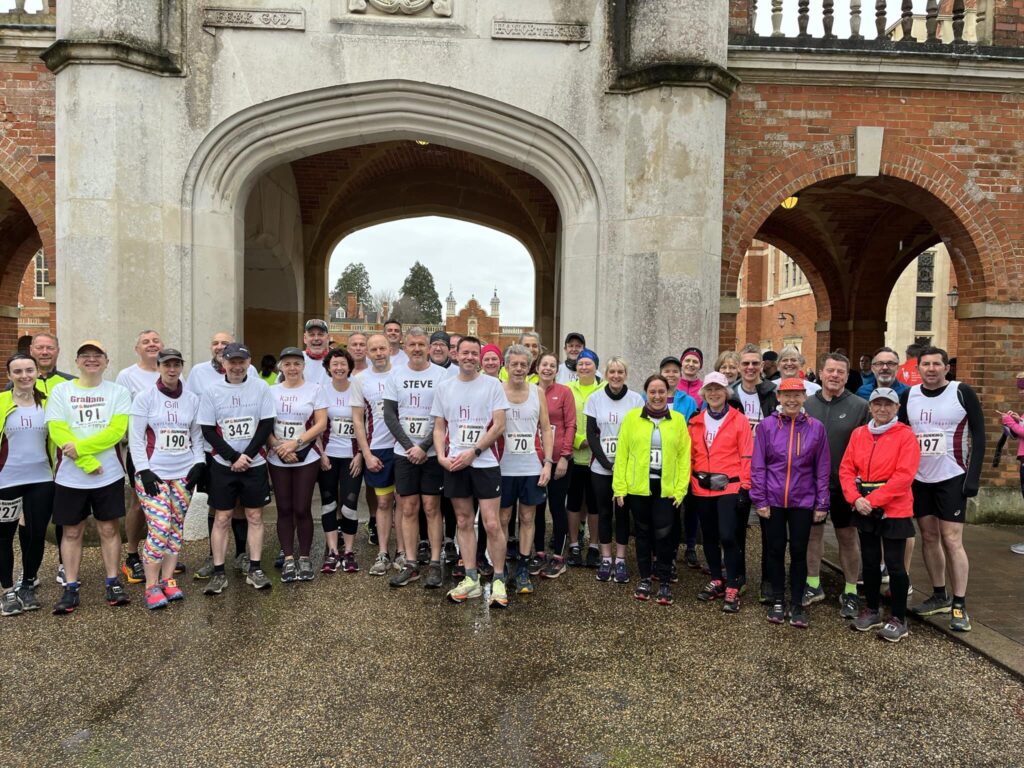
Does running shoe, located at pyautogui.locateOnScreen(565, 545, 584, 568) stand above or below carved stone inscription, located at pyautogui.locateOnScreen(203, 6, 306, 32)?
below

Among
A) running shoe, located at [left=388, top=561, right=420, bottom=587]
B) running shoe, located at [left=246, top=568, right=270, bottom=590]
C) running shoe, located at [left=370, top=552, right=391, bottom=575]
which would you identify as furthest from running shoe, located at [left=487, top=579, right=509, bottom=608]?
running shoe, located at [left=246, top=568, right=270, bottom=590]

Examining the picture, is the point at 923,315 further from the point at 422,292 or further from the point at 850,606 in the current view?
the point at 422,292

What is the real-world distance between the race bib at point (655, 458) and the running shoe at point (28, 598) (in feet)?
14.4

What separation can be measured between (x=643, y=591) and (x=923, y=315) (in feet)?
81.1

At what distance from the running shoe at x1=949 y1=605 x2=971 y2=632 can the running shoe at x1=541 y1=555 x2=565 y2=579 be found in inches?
105

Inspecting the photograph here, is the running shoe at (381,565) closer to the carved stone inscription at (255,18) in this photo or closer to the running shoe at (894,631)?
the running shoe at (894,631)

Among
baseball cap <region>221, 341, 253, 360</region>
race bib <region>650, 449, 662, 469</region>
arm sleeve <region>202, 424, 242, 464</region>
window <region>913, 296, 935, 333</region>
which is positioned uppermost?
window <region>913, 296, 935, 333</region>

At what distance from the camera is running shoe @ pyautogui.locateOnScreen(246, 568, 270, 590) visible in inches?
197

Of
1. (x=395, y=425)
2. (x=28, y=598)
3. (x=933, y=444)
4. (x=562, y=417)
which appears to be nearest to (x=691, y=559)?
(x=562, y=417)

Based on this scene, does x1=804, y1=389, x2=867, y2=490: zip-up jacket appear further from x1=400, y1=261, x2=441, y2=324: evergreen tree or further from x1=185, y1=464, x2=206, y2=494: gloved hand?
x1=400, y1=261, x2=441, y2=324: evergreen tree

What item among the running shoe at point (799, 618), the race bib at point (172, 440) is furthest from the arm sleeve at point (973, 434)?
the race bib at point (172, 440)

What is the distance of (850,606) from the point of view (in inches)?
184

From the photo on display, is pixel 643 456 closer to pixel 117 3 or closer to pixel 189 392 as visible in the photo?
pixel 189 392

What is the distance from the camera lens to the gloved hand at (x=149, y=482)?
4.59 metres
